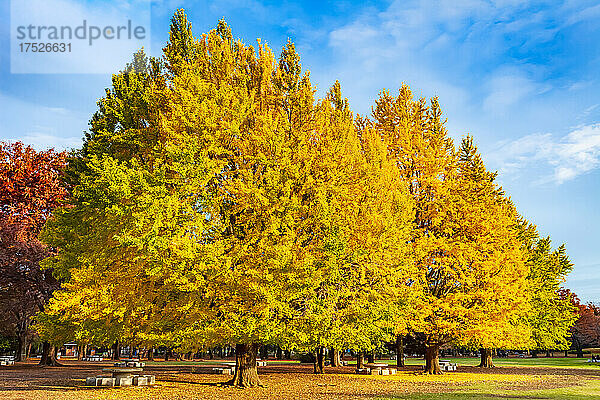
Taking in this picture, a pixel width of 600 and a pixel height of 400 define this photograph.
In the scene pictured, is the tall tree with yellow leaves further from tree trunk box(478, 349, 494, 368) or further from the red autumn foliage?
the red autumn foliage

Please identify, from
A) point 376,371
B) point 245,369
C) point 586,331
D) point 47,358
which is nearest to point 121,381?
point 245,369

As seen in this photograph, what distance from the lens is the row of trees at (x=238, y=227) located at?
664 inches

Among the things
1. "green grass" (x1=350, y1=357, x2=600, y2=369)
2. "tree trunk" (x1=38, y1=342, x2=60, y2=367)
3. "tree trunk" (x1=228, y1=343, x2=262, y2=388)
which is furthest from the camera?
"green grass" (x1=350, y1=357, x2=600, y2=369)

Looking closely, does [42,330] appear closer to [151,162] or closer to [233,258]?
[151,162]

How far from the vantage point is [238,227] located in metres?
18.9

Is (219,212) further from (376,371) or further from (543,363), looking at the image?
(543,363)

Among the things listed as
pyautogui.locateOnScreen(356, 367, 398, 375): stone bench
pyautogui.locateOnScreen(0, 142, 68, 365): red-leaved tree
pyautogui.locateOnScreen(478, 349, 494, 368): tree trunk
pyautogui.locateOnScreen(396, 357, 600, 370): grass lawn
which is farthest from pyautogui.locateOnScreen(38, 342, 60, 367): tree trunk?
pyautogui.locateOnScreen(396, 357, 600, 370): grass lawn

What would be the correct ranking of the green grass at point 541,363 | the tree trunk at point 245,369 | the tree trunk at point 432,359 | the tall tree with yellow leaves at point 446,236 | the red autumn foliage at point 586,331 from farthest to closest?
the red autumn foliage at point 586,331 < the green grass at point 541,363 < the tree trunk at point 432,359 < the tall tree with yellow leaves at point 446,236 < the tree trunk at point 245,369

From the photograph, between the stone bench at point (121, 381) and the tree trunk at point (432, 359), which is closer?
the stone bench at point (121, 381)

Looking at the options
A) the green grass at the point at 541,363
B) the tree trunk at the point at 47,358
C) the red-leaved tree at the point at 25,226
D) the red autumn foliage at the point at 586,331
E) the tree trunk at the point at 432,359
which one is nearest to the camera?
the tree trunk at the point at 432,359

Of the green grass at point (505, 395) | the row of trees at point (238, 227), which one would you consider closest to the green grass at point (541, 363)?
the row of trees at point (238, 227)

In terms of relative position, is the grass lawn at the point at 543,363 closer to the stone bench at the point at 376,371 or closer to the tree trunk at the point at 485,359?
the tree trunk at the point at 485,359

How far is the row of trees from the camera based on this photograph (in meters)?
16.9

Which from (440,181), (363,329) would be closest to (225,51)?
(363,329)
